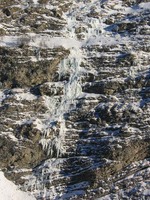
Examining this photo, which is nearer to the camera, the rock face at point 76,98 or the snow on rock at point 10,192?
the snow on rock at point 10,192

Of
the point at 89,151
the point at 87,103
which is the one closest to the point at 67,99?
the point at 87,103

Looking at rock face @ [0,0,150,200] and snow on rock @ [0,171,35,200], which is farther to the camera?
rock face @ [0,0,150,200]

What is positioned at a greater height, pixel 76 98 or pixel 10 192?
pixel 76 98

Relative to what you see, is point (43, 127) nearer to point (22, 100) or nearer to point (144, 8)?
point (22, 100)

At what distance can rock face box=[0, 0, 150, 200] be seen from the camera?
36531mm

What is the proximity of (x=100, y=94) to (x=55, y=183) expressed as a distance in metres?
7.40

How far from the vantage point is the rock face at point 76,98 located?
1438 inches

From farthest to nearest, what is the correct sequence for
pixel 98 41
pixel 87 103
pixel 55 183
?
1. pixel 98 41
2. pixel 87 103
3. pixel 55 183

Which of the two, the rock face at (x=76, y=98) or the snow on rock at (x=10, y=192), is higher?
the rock face at (x=76, y=98)

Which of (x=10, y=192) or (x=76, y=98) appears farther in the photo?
(x=76, y=98)

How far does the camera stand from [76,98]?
131 ft

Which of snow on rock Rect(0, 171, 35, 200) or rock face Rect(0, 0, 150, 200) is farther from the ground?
rock face Rect(0, 0, 150, 200)

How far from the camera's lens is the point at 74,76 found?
40.7 m

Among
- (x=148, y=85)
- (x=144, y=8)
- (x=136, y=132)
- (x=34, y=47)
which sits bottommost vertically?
(x=136, y=132)
